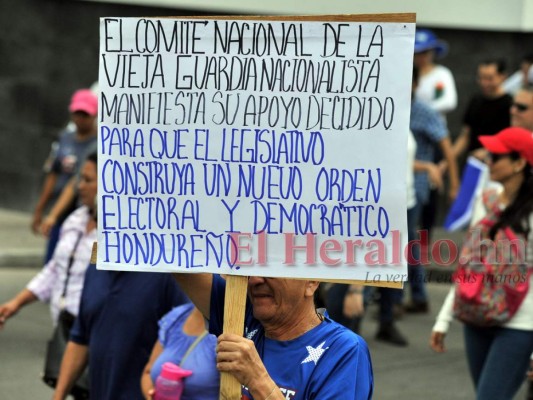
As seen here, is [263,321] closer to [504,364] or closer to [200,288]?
[200,288]

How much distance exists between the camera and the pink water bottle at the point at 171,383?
481cm

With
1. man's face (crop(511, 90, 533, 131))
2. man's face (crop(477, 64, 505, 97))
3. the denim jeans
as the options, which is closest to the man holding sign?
the denim jeans

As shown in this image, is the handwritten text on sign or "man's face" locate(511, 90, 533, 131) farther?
"man's face" locate(511, 90, 533, 131)

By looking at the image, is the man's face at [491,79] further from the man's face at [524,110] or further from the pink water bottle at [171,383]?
the pink water bottle at [171,383]

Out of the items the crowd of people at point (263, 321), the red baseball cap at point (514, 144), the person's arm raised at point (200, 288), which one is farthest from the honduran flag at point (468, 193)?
the person's arm raised at point (200, 288)

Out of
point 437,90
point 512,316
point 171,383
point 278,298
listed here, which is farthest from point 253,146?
point 437,90

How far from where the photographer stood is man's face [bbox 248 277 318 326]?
13.0ft

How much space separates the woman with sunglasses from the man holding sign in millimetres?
2135

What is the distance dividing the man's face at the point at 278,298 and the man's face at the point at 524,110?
13.8 ft

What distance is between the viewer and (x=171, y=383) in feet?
15.8

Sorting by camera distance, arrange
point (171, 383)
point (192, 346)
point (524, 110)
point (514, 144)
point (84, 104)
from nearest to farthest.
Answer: point (171, 383) < point (192, 346) < point (514, 144) < point (524, 110) < point (84, 104)

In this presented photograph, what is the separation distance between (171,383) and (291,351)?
38.9 inches

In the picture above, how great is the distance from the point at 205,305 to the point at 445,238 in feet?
34.8

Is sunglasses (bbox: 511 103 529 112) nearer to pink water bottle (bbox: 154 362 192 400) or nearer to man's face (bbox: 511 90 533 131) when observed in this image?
man's face (bbox: 511 90 533 131)
